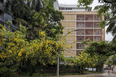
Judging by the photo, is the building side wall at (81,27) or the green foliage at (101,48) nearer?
the green foliage at (101,48)

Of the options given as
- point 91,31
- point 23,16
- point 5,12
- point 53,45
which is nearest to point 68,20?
point 91,31

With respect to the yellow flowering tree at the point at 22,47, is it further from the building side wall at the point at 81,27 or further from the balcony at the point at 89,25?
the balcony at the point at 89,25

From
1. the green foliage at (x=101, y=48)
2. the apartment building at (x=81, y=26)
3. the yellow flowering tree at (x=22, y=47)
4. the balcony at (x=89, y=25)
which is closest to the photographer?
the green foliage at (x=101, y=48)

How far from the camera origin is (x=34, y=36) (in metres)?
26.3

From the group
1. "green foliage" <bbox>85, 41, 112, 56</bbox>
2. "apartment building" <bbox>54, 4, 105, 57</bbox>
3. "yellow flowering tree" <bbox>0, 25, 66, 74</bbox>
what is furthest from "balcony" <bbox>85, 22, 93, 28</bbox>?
"green foliage" <bbox>85, 41, 112, 56</bbox>

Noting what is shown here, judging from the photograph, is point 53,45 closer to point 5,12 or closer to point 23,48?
point 23,48

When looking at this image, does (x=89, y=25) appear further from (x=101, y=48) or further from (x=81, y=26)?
(x=101, y=48)

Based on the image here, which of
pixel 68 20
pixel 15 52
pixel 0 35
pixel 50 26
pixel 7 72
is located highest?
pixel 68 20

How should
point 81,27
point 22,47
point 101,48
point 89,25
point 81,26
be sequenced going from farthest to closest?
1. point 81,26
2. point 89,25
3. point 81,27
4. point 22,47
5. point 101,48

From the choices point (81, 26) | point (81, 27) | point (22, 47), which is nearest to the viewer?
point (22, 47)

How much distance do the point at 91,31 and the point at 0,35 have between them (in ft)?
134

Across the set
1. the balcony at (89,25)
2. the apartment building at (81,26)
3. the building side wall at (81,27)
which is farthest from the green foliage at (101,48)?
the balcony at (89,25)

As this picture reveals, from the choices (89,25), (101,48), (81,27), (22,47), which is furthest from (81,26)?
(101,48)

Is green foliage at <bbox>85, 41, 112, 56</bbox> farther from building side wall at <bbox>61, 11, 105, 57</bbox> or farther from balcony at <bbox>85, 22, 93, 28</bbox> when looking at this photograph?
balcony at <bbox>85, 22, 93, 28</bbox>
